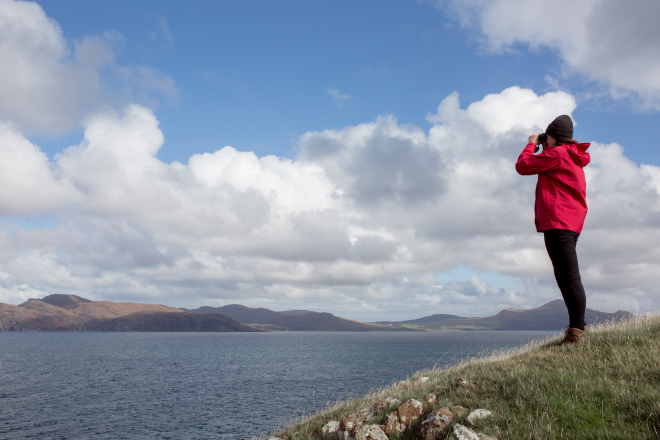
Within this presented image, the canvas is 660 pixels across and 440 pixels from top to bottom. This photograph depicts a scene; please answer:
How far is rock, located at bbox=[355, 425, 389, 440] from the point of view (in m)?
7.30

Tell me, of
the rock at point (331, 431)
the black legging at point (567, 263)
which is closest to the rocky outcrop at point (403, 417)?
the rock at point (331, 431)

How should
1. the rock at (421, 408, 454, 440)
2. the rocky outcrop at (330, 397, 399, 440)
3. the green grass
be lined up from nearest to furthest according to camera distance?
the green grass
the rock at (421, 408, 454, 440)
the rocky outcrop at (330, 397, 399, 440)

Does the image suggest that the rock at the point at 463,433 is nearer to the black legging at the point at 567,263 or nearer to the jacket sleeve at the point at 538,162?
the black legging at the point at 567,263

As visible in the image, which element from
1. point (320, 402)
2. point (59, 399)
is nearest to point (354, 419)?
point (320, 402)

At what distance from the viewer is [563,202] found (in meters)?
7.12

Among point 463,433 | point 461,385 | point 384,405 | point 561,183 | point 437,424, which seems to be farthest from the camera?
point 384,405

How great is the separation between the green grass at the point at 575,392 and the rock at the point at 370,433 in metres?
0.47

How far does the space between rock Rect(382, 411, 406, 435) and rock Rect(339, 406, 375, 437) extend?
946 millimetres

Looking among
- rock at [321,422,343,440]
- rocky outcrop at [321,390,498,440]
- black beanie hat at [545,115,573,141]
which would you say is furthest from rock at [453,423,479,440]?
black beanie hat at [545,115,573,141]

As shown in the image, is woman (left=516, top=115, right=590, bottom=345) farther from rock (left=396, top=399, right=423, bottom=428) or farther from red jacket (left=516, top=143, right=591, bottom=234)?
rock (left=396, top=399, right=423, bottom=428)

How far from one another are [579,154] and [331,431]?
8.01 m

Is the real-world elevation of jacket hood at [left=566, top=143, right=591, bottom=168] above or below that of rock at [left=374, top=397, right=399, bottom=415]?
above

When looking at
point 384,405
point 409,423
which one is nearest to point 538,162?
point 409,423

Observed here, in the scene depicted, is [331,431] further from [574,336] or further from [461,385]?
[574,336]
